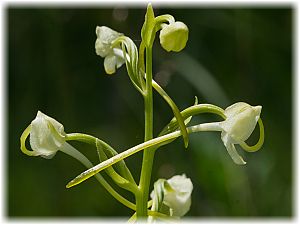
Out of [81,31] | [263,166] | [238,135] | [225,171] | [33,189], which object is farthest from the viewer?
[81,31]

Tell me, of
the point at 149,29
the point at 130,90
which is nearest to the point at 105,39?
the point at 149,29

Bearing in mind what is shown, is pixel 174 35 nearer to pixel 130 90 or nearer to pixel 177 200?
pixel 177 200

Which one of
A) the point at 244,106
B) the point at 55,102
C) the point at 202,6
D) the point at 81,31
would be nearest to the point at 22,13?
the point at 81,31

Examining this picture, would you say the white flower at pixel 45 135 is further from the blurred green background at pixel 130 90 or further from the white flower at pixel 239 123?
the blurred green background at pixel 130 90

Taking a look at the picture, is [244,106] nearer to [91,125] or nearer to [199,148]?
[199,148]

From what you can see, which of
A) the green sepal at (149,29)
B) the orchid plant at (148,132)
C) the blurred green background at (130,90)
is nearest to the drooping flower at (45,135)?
the orchid plant at (148,132)

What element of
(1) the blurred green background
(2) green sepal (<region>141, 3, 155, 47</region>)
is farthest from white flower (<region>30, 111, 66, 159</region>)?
(1) the blurred green background

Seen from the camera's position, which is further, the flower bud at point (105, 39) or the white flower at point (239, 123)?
the flower bud at point (105, 39)
